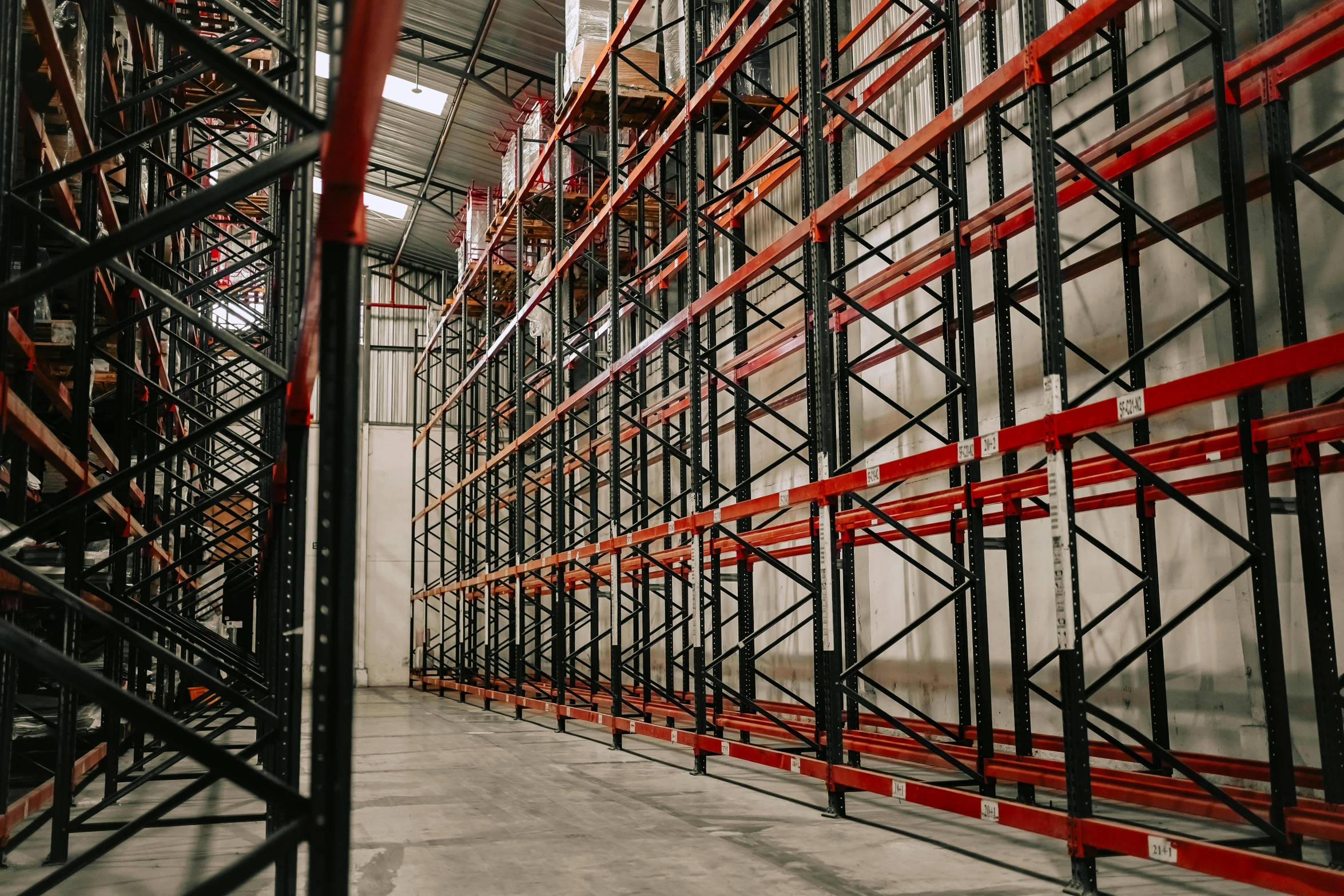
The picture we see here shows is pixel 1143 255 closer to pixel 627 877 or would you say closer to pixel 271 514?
pixel 627 877

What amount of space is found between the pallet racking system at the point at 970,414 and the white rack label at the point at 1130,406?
16 mm

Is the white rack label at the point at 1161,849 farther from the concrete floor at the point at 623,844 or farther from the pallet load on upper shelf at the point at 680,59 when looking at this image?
the pallet load on upper shelf at the point at 680,59

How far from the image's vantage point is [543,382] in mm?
19359

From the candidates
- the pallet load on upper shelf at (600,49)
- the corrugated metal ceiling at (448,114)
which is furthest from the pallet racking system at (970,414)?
the corrugated metal ceiling at (448,114)

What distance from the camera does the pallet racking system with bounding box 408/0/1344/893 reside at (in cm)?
514

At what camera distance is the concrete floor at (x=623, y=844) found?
5.43 meters

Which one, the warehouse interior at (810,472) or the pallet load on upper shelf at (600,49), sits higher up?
the pallet load on upper shelf at (600,49)

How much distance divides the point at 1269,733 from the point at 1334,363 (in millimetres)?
2075

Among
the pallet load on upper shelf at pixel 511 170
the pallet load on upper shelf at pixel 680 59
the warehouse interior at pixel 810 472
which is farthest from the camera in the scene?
the pallet load on upper shelf at pixel 511 170

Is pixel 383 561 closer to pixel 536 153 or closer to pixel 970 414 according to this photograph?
pixel 536 153

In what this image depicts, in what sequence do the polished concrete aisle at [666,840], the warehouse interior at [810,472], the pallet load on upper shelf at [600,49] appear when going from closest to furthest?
the warehouse interior at [810,472] → the polished concrete aisle at [666,840] → the pallet load on upper shelf at [600,49]

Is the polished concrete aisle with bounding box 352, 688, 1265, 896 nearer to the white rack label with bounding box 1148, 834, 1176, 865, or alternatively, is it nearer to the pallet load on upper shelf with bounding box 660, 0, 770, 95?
the white rack label with bounding box 1148, 834, 1176, 865

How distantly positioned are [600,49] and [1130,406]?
1050cm

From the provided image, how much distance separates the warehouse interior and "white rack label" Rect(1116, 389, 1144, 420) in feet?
0.12
